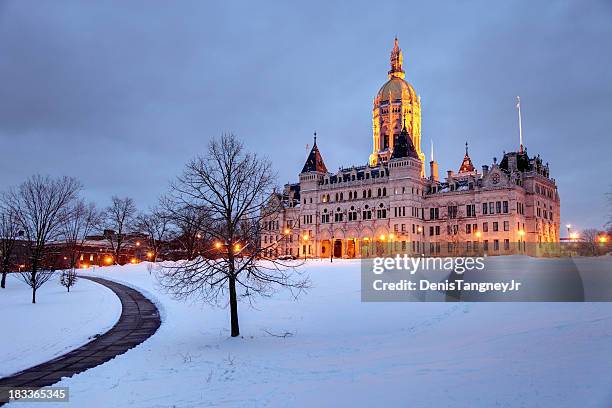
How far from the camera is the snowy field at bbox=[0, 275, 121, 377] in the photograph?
2419 centimetres

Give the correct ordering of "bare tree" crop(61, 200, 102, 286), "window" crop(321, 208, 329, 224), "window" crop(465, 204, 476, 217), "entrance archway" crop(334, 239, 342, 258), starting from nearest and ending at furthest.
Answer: "bare tree" crop(61, 200, 102, 286), "window" crop(465, 204, 476, 217), "entrance archway" crop(334, 239, 342, 258), "window" crop(321, 208, 329, 224)

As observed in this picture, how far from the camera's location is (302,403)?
49.6ft

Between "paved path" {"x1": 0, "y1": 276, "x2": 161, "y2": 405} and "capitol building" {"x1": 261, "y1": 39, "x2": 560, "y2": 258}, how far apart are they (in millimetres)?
46800

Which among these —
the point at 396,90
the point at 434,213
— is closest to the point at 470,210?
the point at 434,213

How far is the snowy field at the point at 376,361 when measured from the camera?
14922 mm

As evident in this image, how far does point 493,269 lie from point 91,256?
109752 mm

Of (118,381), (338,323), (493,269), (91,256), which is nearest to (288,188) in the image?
(91,256)

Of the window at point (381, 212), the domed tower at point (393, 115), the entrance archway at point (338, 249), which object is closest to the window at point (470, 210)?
the window at point (381, 212)

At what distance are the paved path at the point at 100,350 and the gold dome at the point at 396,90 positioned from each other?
102 metres

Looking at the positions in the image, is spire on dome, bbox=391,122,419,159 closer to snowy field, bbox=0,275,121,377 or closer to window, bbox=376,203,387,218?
window, bbox=376,203,387,218

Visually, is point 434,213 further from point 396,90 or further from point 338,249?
point 396,90

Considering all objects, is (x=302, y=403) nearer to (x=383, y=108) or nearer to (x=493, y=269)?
(x=493, y=269)

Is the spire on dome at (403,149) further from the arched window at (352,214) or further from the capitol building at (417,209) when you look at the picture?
the arched window at (352,214)

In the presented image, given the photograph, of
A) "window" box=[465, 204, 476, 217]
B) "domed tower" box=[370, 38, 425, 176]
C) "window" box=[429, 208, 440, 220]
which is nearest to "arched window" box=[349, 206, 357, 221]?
"window" box=[429, 208, 440, 220]
